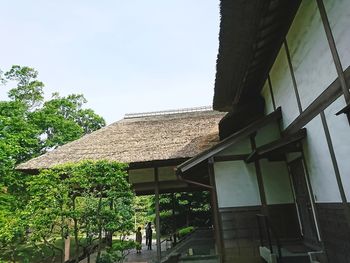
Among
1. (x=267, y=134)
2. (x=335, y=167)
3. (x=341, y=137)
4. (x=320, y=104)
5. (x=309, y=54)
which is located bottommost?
(x=335, y=167)

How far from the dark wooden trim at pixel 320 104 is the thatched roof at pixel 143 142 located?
150 inches

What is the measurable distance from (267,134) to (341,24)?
3.48 m

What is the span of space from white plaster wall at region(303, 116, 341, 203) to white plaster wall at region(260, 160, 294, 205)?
1552 millimetres

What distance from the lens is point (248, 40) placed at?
4223 mm

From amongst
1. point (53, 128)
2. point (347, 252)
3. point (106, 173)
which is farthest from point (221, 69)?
point (53, 128)

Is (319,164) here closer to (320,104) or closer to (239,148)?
(320,104)


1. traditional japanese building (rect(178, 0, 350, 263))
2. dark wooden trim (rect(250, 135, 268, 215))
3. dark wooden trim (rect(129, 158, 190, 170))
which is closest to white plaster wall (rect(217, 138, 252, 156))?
traditional japanese building (rect(178, 0, 350, 263))

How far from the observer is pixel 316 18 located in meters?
3.65

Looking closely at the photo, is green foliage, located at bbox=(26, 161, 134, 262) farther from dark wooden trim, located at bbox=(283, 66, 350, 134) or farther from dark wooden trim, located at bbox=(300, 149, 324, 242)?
dark wooden trim, located at bbox=(283, 66, 350, 134)

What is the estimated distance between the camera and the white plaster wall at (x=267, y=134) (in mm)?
6188

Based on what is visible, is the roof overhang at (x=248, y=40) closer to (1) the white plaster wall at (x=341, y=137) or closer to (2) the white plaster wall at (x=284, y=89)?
(2) the white plaster wall at (x=284, y=89)

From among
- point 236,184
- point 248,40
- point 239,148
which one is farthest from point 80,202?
point 248,40

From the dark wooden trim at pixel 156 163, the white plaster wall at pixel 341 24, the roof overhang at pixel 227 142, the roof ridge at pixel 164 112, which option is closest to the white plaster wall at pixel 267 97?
the roof overhang at pixel 227 142

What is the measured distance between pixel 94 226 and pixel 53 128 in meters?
13.1
